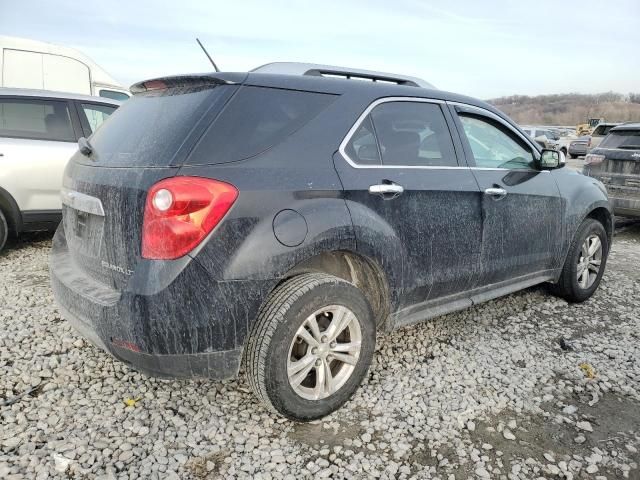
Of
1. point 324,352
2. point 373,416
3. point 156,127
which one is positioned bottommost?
point 373,416

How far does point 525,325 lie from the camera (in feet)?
13.1

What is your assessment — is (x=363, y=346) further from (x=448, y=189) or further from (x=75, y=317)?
(x=75, y=317)

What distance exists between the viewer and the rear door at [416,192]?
2.72 m

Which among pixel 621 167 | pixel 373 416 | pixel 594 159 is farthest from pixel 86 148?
pixel 594 159

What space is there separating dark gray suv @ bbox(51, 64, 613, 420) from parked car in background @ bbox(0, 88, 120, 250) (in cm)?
258

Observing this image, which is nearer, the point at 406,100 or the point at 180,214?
the point at 180,214

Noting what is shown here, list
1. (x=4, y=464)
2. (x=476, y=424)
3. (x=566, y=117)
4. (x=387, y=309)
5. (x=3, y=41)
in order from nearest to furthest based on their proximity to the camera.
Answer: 1. (x=4, y=464)
2. (x=476, y=424)
3. (x=387, y=309)
4. (x=3, y=41)
5. (x=566, y=117)

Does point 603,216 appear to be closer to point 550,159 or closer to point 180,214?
point 550,159

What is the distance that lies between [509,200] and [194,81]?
2208 millimetres

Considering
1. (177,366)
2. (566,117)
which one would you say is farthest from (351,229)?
(566,117)

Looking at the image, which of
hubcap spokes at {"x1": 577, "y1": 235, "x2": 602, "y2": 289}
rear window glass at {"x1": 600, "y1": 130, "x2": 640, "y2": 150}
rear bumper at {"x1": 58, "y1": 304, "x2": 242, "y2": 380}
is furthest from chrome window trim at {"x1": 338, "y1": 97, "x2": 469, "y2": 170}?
rear window glass at {"x1": 600, "y1": 130, "x2": 640, "y2": 150}

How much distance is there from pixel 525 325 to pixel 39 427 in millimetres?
3300

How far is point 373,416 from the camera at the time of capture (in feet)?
8.92

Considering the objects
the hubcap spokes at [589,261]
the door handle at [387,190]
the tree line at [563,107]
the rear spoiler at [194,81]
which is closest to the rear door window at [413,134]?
the door handle at [387,190]
